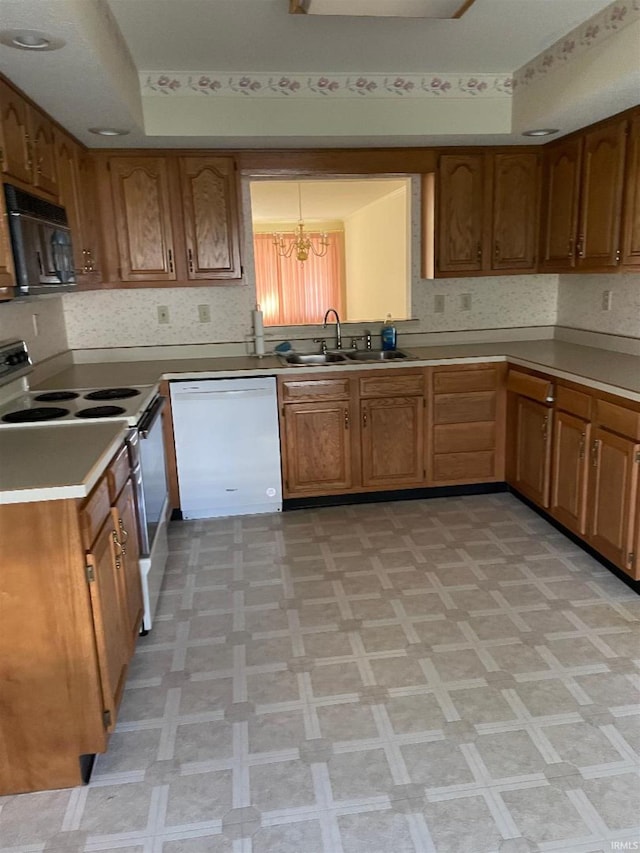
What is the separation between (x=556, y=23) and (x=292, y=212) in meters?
3.92

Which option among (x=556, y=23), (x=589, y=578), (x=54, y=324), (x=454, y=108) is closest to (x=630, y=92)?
(x=556, y=23)

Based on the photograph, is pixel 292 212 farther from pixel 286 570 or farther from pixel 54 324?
pixel 286 570

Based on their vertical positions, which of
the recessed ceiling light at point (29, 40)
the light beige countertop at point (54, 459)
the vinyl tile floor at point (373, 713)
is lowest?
the vinyl tile floor at point (373, 713)

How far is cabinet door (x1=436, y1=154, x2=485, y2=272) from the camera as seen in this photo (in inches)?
155

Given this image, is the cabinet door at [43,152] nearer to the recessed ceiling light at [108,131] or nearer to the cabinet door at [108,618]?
the recessed ceiling light at [108,131]

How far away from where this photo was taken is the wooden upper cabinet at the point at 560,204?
3.62 meters

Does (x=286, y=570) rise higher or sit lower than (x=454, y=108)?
lower

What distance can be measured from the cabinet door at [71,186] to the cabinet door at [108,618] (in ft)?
5.85

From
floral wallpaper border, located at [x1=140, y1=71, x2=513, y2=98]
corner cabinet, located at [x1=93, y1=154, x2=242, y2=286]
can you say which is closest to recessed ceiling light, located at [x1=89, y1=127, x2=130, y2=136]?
floral wallpaper border, located at [x1=140, y1=71, x2=513, y2=98]

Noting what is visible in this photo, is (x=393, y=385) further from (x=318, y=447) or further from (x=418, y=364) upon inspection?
(x=318, y=447)

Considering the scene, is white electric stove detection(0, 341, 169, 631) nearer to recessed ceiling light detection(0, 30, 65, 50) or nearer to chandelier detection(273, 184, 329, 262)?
recessed ceiling light detection(0, 30, 65, 50)

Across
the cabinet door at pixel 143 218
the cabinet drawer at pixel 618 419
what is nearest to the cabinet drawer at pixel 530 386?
the cabinet drawer at pixel 618 419

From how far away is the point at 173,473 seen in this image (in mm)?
3752

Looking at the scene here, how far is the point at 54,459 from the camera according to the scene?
6.37ft
